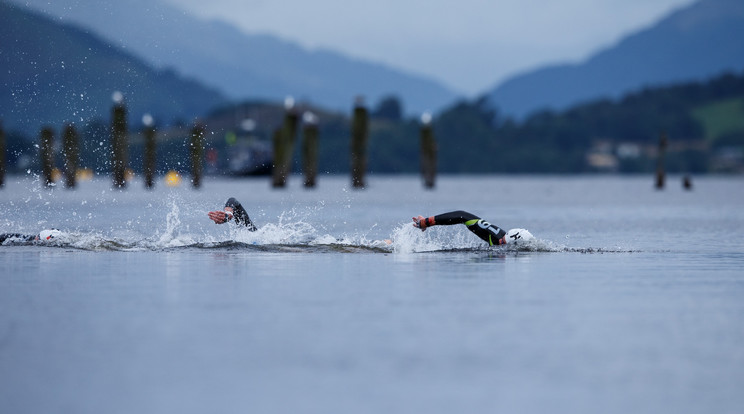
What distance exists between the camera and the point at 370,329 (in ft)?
44.1

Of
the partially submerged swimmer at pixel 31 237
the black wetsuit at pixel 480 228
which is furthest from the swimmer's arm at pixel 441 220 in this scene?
the partially submerged swimmer at pixel 31 237

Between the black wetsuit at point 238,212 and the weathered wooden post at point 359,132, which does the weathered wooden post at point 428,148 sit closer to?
the weathered wooden post at point 359,132

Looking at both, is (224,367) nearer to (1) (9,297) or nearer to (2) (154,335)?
(2) (154,335)

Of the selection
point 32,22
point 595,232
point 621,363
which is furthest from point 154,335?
point 32,22

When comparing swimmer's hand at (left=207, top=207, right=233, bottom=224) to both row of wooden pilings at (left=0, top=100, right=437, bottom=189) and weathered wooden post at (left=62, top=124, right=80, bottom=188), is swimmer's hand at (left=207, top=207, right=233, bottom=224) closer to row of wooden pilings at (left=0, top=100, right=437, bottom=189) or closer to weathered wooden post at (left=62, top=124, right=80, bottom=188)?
row of wooden pilings at (left=0, top=100, right=437, bottom=189)

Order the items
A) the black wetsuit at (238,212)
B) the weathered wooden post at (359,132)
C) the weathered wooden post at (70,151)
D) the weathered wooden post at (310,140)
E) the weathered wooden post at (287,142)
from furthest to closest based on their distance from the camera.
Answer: the weathered wooden post at (70,151) → the weathered wooden post at (287,142) → the weathered wooden post at (310,140) → the weathered wooden post at (359,132) → the black wetsuit at (238,212)

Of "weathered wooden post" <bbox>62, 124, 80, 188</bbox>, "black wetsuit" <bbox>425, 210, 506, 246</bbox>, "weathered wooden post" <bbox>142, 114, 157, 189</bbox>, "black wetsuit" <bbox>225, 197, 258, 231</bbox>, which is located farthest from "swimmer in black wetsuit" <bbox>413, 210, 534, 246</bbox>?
"weathered wooden post" <bbox>62, 124, 80, 188</bbox>

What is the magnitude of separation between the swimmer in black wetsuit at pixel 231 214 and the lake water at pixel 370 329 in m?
0.77

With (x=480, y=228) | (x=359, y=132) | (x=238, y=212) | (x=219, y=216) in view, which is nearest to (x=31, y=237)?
(x=238, y=212)

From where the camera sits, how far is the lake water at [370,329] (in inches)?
408

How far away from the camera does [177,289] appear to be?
17.2 meters

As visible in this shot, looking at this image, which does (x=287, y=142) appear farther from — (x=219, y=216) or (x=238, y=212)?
(x=219, y=216)

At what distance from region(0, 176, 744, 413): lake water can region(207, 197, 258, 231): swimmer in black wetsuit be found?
2.54 ft

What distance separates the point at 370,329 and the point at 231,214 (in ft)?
35.7
